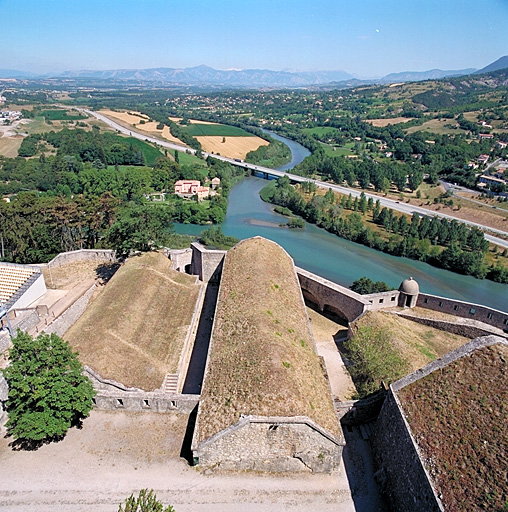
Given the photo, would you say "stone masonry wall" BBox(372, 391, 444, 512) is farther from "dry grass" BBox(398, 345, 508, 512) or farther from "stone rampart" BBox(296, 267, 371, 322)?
"stone rampart" BBox(296, 267, 371, 322)

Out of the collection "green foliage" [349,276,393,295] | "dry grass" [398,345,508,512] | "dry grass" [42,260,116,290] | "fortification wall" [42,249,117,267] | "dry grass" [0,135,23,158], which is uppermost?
"dry grass" [398,345,508,512]

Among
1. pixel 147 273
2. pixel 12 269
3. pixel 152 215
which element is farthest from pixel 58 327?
pixel 152 215

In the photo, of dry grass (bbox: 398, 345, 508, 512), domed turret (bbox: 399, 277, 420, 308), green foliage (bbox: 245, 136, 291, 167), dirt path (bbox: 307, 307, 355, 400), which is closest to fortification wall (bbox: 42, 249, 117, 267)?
dirt path (bbox: 307, 307, 355, 400)

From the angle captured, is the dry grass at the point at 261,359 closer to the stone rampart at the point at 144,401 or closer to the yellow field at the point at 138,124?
the stone rampart at the point at 144,401

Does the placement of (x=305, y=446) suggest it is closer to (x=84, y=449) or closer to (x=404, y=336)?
(x=84, y=449)

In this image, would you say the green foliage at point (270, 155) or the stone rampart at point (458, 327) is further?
the green foliage at point (270, 155)

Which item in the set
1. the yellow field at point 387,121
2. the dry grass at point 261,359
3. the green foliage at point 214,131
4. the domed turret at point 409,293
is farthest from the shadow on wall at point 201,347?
the yellow field at point 387,121
